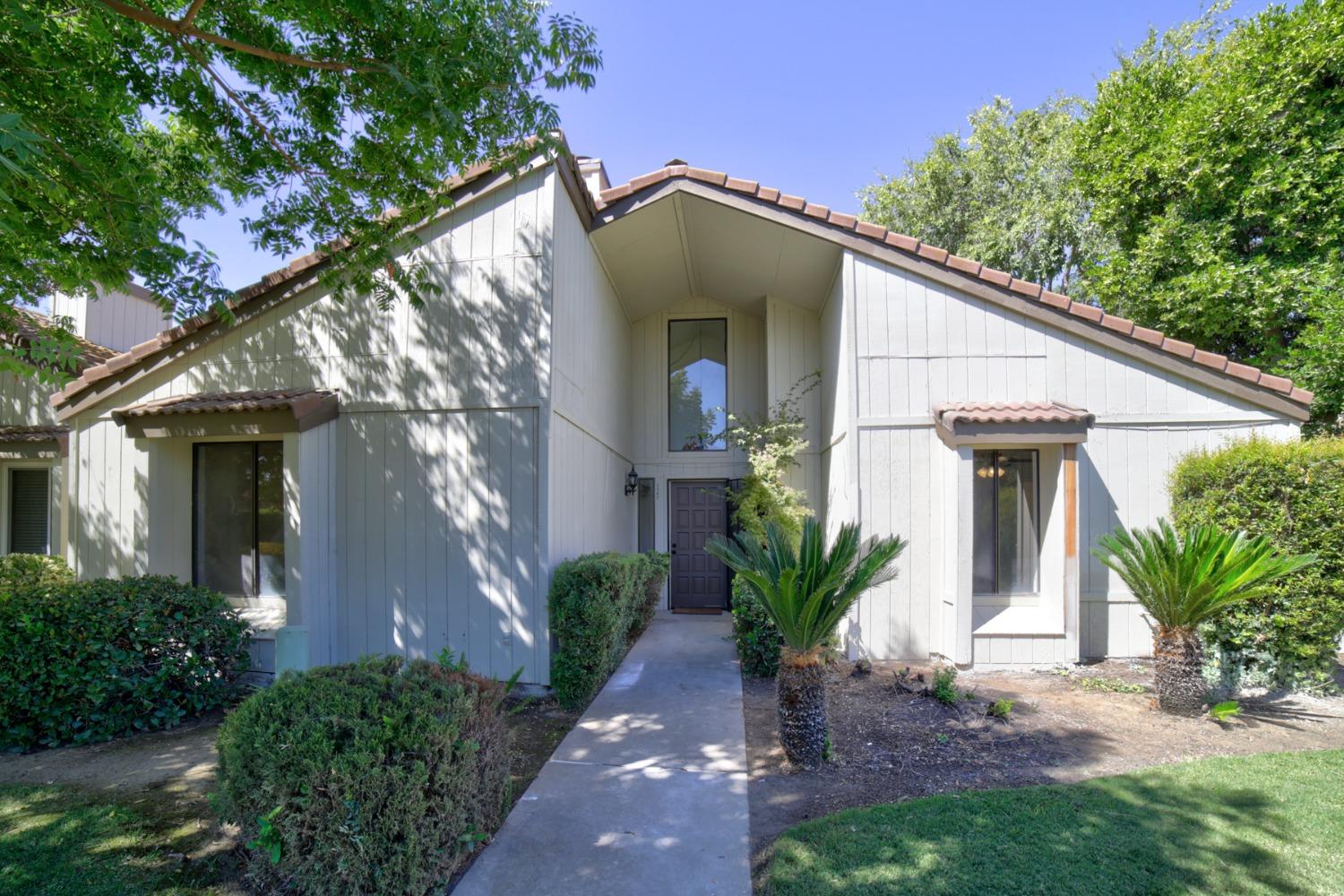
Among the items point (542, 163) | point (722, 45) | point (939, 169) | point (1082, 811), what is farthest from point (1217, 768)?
point (939, 169)

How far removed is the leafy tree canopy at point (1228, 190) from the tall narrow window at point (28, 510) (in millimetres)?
19597

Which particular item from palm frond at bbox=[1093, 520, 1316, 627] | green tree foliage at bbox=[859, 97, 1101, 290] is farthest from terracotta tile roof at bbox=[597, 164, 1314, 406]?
green tree foliage at bbox=[859, 97, 1101, 290]

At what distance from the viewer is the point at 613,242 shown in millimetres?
8898

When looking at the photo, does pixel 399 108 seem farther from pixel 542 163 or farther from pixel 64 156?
pixel 64 156

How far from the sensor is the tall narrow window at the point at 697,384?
38.3ft

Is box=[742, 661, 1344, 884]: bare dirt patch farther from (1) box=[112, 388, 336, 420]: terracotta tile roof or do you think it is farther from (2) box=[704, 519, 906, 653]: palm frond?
(1) box=[112, 388, 336, 420]: terracotta tile roof

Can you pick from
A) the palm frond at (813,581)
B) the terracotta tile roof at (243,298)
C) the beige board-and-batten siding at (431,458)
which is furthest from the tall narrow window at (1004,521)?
the terracotta tile roof at (243,298)

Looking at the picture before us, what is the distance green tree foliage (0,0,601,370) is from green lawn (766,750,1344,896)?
5828 mm

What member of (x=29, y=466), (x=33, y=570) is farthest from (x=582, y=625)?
(x=29, y=466)

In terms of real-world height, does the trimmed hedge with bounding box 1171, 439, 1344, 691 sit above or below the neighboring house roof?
below

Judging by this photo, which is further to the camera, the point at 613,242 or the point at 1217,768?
the point at 613,242

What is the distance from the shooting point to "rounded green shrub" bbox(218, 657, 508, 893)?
2.86m

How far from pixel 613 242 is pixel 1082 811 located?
8.10 meters

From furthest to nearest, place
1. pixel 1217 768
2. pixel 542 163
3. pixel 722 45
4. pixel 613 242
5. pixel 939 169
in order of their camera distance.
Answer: pixel 939 169
pixel 613 242
pixel 722 45
pixel 542 163
pixel 1217 768
